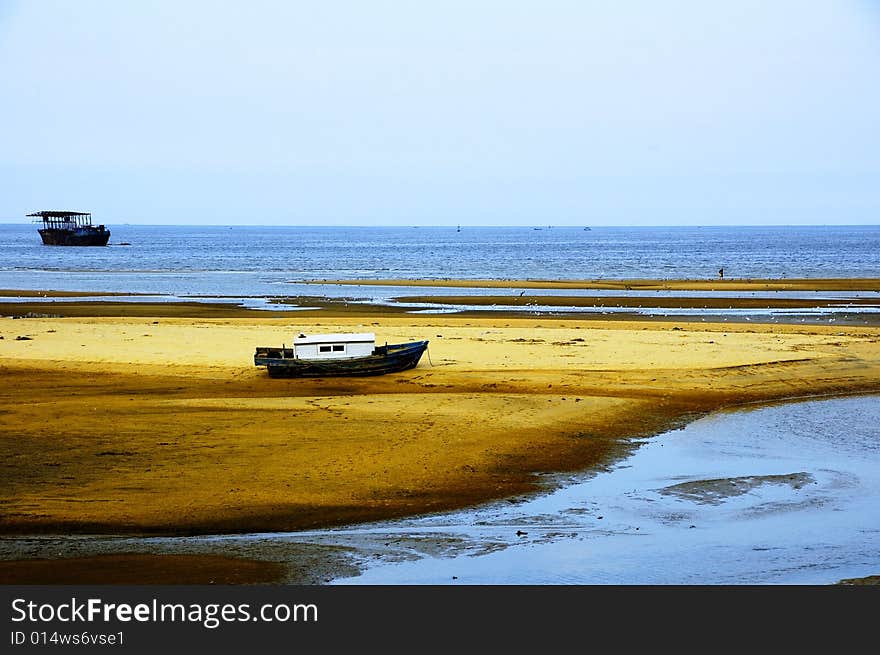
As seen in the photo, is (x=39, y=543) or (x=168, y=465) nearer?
(x=39, y=543)

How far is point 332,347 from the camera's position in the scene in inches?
992

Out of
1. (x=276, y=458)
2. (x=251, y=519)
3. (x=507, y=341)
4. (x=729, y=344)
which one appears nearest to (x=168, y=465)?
(x=276, y=458)

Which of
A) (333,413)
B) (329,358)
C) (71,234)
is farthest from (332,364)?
(71,234)

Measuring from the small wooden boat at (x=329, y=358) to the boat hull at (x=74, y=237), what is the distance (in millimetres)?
132694

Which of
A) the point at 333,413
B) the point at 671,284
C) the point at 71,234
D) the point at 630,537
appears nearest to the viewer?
the point at 630,537

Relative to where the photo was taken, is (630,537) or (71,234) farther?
(71,234)

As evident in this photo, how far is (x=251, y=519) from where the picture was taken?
14.0 metres

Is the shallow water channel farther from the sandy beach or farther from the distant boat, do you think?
the distant boat

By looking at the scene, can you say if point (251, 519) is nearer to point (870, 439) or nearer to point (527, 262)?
point (870, 439)

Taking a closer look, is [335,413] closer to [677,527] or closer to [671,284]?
[677,527]

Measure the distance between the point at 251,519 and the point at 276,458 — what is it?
3.09m

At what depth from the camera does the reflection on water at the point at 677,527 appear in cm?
1216

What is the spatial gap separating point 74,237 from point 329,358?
134370mm

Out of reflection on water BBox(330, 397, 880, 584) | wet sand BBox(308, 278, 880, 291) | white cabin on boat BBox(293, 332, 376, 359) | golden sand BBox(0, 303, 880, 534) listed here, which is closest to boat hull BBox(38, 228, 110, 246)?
wet sand BBox(308, 278, 880, 291)
